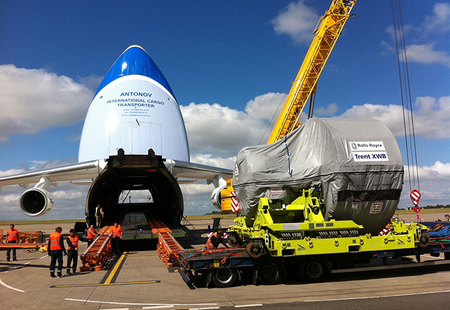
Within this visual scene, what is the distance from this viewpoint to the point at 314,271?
905 centimetres

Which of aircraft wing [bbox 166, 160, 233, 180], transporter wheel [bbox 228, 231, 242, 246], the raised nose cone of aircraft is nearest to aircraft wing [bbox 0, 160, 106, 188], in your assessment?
aircraft wing [bbox 166, 160, 233, 180]

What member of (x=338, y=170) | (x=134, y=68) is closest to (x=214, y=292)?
(x=338, y=170)

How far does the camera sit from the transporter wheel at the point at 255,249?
331 inches

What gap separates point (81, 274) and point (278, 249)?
6071 mm

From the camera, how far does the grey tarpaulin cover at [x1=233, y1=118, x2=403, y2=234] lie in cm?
873

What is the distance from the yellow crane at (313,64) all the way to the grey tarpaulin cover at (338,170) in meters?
18.3

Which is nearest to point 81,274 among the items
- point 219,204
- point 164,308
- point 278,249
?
point 164,308

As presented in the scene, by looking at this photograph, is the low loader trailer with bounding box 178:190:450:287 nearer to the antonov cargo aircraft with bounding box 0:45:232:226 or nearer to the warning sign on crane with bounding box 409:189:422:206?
the warning sign on crane with bounding box 409:189:422:206

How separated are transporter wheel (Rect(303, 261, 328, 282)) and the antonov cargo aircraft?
30.3 ft

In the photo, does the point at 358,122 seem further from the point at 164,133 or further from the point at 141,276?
the point at 164,133

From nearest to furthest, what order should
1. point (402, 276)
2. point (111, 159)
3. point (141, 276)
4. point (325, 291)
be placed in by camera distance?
point (325, 291) < point (402, 276) < point (141, 276) < point (111, 159)

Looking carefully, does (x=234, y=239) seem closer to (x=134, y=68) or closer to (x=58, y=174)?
(x=58, y=174)

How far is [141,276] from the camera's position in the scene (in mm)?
10070

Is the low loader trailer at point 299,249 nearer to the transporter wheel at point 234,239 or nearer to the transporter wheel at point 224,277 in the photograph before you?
the transporter wheel at point 224,277
